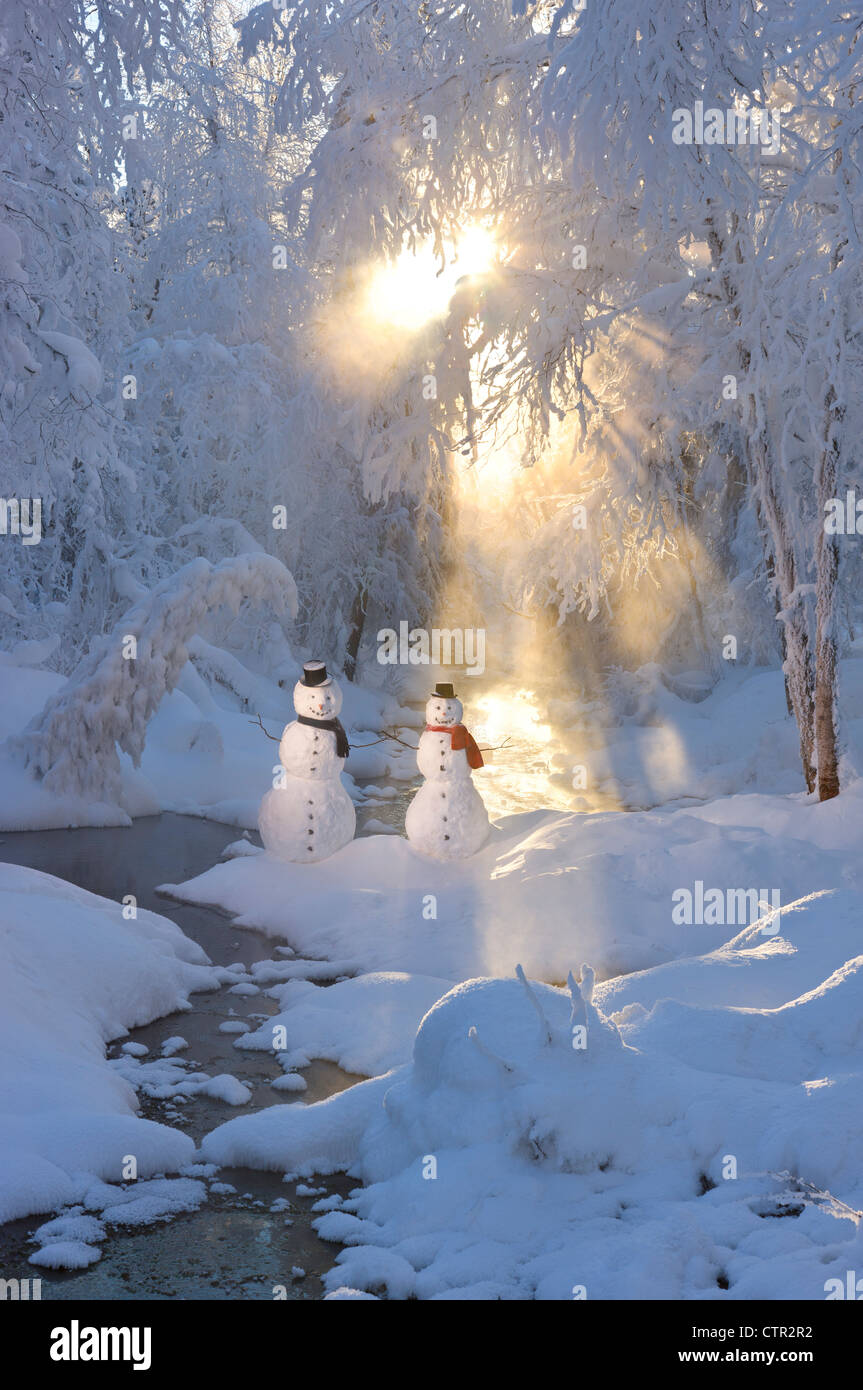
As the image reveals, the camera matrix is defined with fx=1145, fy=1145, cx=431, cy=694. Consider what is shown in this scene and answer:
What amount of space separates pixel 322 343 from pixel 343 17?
332cm

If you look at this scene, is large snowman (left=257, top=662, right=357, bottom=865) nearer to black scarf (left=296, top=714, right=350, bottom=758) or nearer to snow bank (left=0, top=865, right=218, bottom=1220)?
black scarf (left=296, top=714, right=350, bottom=758)

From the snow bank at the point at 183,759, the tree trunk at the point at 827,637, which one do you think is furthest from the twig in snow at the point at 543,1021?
the snow bank at the point at 183,759

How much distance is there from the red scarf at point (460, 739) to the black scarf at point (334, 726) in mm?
682

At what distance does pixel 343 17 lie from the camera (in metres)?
11.6

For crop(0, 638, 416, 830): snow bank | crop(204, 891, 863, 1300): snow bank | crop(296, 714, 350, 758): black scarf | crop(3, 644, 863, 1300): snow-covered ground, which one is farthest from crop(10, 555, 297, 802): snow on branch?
crop(204, 891, 863, 1300): snow bank

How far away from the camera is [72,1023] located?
18.5ft

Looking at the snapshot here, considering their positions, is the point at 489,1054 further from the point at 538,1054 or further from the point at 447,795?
the point at 447,795

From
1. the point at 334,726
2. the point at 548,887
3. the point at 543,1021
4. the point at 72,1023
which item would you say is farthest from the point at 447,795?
the point at 543,1021

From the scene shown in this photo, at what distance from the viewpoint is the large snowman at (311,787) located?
870 centimetres

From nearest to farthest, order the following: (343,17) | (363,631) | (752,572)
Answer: (343,17)
(752,572)
(363,631)

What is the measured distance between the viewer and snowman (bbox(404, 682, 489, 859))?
8555 millimetres

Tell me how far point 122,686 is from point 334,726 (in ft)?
9.57
